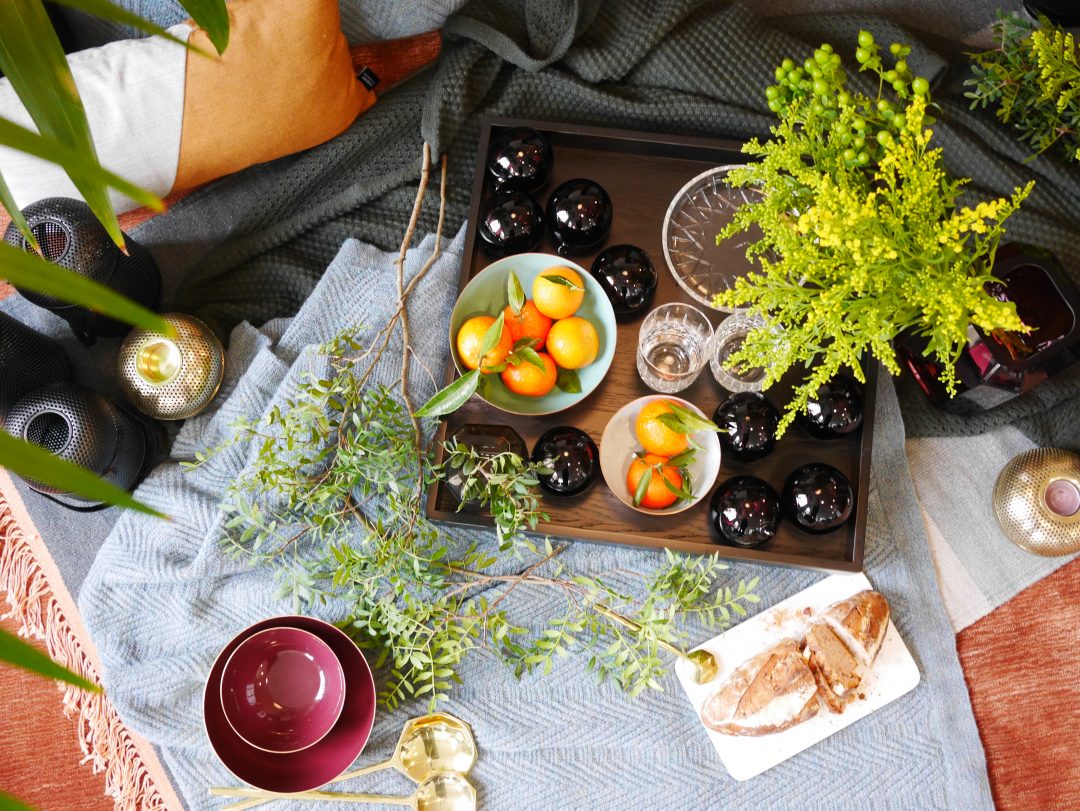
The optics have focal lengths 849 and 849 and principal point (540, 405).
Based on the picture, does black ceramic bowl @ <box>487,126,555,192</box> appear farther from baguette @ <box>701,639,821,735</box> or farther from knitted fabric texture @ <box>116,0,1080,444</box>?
baguette @ <box>701,639,821,735</box>

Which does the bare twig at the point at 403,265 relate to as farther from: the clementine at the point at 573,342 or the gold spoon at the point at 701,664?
the gold spoon at the point at 701,664

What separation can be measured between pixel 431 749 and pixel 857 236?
74cm

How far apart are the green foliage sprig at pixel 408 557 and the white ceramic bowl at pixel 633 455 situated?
8 centimetres

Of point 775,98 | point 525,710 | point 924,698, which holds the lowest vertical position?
point 525,710

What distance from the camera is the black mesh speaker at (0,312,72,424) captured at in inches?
39.1

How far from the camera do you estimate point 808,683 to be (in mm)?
988

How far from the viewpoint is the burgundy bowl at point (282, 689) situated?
0.94 meters

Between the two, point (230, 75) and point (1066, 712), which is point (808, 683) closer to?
point (1066, 712)

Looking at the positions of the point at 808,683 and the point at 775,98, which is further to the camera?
the point at 808,683

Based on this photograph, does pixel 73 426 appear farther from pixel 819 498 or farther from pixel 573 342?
pixel 819 498

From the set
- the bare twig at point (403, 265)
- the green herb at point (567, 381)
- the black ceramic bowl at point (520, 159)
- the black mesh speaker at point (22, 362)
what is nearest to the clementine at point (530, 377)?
the green herb at point (567, 381)

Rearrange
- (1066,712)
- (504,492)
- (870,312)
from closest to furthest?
(870,312) → (504,492) → (1066,712)

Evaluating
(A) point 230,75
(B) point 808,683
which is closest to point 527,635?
(B) point 808,683

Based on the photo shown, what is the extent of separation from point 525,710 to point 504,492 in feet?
1.01
